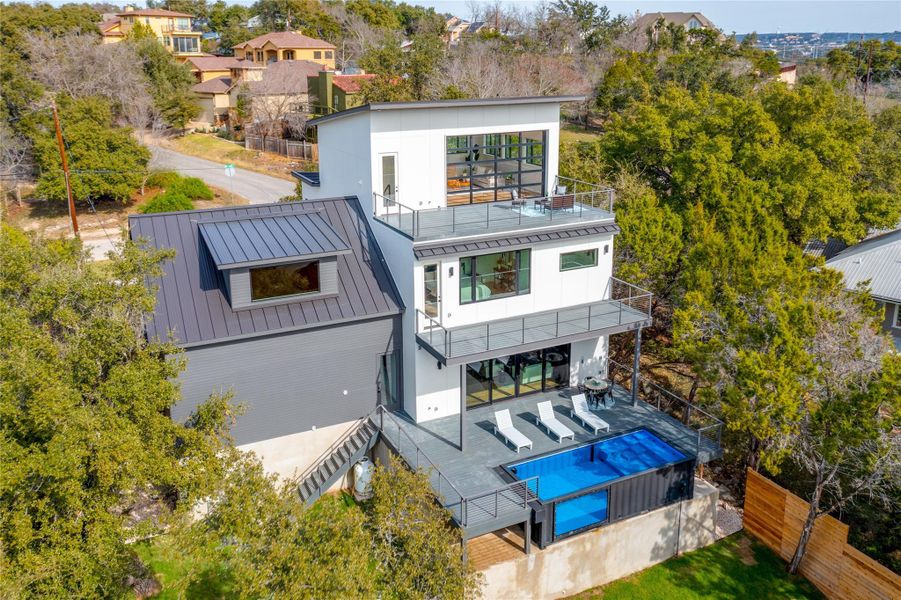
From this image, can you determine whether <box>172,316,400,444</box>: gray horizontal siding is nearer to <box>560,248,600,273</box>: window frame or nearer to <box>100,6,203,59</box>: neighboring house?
<box>560,248,600,273</box>: window frame

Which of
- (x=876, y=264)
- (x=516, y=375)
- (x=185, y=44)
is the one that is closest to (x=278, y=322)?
(x=516, y=375)

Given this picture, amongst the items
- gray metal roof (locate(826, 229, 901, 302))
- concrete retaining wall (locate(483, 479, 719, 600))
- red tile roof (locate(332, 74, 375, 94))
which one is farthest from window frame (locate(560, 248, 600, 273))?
red tile roof (locate(332, 74, 375, 94))

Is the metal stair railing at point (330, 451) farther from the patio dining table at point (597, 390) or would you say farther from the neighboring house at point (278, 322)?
the patio dining table at point (597, 390)

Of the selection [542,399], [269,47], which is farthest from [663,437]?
[269,47]

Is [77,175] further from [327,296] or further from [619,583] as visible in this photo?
[619,583]

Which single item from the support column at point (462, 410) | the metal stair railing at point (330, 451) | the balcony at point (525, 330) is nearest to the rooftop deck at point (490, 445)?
the support column at point (462, 410)

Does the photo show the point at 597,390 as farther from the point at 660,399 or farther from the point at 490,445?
the point at 490,445
